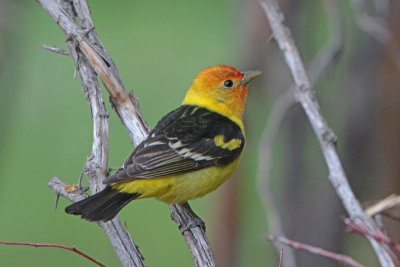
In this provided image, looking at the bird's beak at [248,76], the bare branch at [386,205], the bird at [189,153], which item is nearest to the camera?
the bare branch at [386,205]

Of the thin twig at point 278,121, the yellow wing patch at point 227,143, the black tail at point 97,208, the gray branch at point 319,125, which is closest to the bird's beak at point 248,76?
the thin twig at point 278,121

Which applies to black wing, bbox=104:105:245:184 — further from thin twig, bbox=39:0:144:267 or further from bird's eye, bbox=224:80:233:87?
bird's eye, bbox=224:80:233:87

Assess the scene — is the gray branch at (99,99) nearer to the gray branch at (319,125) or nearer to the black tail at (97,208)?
the black tail at (97,208)

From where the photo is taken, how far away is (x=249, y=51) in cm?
541

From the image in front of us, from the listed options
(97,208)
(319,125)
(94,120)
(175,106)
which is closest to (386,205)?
(319,125)

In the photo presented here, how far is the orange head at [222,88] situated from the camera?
500 cm

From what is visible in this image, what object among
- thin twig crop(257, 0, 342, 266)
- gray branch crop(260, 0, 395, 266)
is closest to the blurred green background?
thin twig crop(257, 0, 342, 266)

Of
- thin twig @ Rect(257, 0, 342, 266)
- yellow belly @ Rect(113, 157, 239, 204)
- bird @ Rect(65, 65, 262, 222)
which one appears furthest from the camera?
thin twig @ Rect(257, 0, 342, 266)

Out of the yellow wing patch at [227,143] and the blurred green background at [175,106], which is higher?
the blurred green background at [175,106]

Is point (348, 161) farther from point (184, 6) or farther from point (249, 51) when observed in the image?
point (184, 6)

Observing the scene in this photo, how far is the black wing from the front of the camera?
412 centimetres

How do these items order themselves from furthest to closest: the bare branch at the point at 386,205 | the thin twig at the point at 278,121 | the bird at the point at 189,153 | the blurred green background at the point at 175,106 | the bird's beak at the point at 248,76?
the blurred green background at the point at 175,106, the bird's beak at the point at 248,76, the thin twig at the point at 278,121, the bird at the point at 189,153, the bare branch at the point at 386,205

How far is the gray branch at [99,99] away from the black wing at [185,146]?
0.39 ft

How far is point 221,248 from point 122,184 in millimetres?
1841
